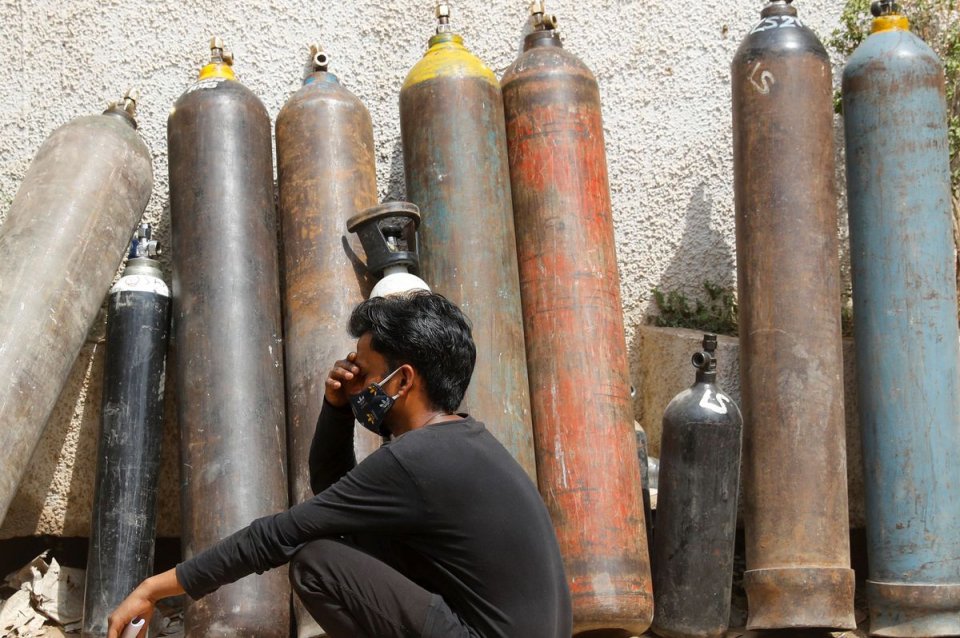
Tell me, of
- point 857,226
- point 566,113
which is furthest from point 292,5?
point 857,226

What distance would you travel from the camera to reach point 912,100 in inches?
160

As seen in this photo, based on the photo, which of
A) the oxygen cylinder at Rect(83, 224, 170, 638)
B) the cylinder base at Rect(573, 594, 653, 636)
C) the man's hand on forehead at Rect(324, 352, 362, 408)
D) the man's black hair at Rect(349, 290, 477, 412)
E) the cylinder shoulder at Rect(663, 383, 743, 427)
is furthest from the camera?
the cylinder shoulder at Rect(663, 383, 743, 427)

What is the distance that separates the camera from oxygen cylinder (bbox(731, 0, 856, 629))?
3723 millimetres

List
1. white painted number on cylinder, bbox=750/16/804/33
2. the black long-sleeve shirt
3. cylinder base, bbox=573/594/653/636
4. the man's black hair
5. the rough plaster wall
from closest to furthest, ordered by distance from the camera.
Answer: the black long-sleeve shirt, the man's black hair, cylinder base, bbox=573/594/653/636, white painted number on cylinder, bbox=750/16/804/33, the rough plaster wall

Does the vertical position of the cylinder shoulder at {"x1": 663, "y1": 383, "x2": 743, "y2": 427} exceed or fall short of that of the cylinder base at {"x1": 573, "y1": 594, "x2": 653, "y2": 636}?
it exceeds it

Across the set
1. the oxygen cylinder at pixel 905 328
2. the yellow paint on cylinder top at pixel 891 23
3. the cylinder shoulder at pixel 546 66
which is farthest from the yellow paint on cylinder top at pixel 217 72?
the yellow paint on cylinder top at pixel 891 23

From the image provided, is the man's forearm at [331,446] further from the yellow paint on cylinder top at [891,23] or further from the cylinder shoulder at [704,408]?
the yellow paint on cylinder top at [891,23]

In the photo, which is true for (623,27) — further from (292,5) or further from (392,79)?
(292,5)

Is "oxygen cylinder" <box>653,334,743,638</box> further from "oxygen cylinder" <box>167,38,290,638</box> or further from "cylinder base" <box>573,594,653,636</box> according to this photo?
"oxygen cylinder" <box>167,38,290,638</box>

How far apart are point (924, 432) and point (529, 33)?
210cm

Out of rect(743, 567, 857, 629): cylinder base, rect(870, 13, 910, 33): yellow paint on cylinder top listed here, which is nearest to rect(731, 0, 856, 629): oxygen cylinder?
rect(743, 567, 857, 629): cylinder base

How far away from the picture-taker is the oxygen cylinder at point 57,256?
3.52 metres

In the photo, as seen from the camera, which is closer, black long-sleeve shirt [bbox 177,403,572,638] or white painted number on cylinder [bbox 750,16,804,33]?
black long-sleeve shirt [bbox 177,403,572,638]

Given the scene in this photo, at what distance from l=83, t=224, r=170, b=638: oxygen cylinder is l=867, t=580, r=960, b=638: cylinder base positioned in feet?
8.02
